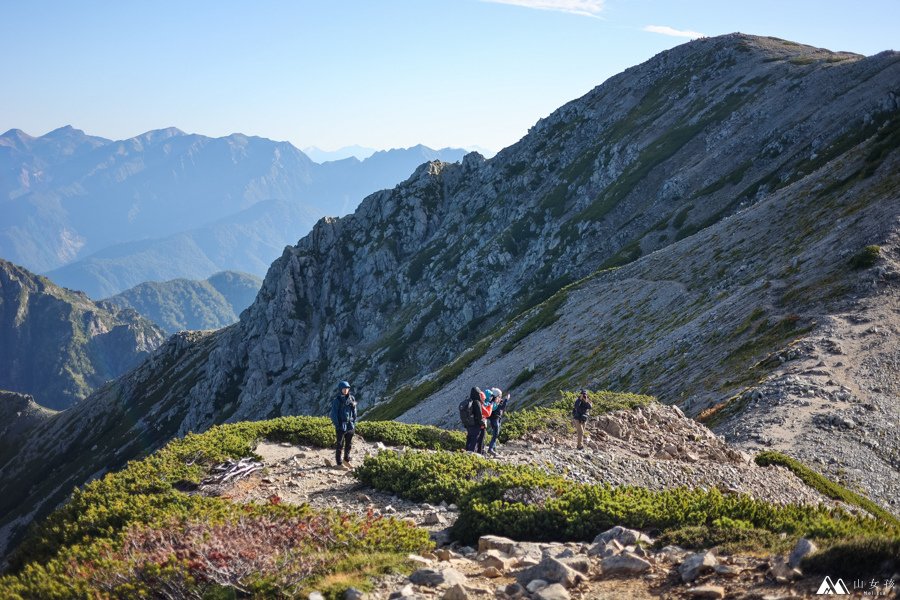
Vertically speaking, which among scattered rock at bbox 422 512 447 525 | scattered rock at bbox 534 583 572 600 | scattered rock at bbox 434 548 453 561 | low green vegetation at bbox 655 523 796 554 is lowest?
scattered rock at bbox 422 512 447 525

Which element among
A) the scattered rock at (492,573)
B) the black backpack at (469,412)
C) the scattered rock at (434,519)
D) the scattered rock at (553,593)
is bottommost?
the scattered rock at (434,519)

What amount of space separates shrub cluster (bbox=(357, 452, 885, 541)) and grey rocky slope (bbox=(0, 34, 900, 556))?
59.7 ft

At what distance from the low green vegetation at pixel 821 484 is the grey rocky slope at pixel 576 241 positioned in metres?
8.76

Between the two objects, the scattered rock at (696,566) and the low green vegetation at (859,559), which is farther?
the scattered rock at (696,566)

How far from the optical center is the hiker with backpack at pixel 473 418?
22.6 metres

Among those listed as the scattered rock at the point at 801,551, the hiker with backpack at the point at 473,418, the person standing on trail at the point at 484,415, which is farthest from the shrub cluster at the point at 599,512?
the person standing on trail at the point at 484,415

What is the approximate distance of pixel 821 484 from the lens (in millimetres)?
22250

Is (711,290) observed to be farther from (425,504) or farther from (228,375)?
(228,375)

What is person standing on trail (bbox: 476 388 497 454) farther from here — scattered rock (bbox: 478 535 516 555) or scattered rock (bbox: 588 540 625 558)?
scattered rock (bbox: 588 540 625 558)

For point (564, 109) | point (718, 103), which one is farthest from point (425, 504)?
point (564, 109)

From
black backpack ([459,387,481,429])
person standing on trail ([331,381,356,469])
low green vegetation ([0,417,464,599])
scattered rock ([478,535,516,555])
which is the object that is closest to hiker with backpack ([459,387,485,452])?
black backpack ([459,387,481,429])

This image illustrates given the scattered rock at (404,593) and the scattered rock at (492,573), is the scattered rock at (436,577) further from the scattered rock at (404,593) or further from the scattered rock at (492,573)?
the scattered rock at (492,573)

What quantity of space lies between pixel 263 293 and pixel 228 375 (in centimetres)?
2298

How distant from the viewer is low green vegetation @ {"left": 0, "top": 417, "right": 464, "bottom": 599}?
37.2ft
